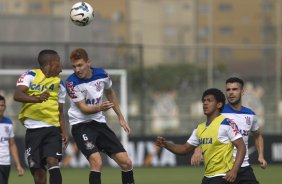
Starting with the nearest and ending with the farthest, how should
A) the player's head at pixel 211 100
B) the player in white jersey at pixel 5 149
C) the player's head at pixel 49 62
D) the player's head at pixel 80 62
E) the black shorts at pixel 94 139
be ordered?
the player's head at pixel 211 100
the player's head at pixel 49 62
the player's head at pixel 80 62
the black shorts at pixel 94 139
the player in white jersey at pixel 5 149

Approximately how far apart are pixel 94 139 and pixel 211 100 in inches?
93.5

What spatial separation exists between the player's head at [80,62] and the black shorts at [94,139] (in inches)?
27.0

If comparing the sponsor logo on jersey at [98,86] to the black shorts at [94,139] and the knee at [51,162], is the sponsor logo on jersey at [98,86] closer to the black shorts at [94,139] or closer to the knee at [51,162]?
the black shorts at [94,139]

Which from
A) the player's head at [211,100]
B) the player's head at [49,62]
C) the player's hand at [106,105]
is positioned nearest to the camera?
the player's head at [211,100]

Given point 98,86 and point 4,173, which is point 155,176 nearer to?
point 4,173

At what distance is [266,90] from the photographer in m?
28.3

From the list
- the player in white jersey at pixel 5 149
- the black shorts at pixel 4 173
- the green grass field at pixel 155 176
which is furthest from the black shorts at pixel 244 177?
the green grass field at pixel 155 176

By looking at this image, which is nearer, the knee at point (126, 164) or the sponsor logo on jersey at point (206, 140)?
the sponsor logo on jersey at point (206, 140)

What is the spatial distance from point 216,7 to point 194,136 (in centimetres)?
1985

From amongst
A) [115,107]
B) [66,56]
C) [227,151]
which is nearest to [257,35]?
[66,56]

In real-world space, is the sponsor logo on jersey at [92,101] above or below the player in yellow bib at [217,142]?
above

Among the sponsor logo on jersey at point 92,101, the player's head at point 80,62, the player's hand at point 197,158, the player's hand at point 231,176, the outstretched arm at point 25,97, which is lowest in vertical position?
the player's hand at point 231,176

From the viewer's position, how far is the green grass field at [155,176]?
59.6ft

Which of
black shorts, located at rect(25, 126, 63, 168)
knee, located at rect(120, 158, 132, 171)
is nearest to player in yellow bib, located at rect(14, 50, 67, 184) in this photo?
black shorts, located at rect(25, 126, 63, 168)
